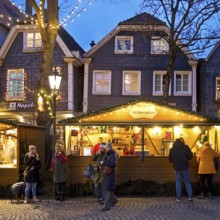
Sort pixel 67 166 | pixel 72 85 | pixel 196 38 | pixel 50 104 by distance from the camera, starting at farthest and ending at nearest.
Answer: pixel 72 85 < pixel 196 38 < pixel 50 104 < pixel 67 166

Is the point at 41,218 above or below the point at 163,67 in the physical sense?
below

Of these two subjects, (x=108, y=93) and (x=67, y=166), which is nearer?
(x=67, y=166)

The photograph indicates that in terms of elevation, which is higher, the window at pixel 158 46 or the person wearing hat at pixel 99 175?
the window at pixel 158 46

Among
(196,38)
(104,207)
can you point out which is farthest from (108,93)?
(104,207)

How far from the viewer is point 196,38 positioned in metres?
22.9

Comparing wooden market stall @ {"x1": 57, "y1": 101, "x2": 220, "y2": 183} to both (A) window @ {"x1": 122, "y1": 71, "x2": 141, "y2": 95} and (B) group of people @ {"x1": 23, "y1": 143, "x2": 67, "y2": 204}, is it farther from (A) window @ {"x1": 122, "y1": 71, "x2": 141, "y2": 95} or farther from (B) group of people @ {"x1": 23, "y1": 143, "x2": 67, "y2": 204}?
(A) window @ {"x1": 122, "y1": 71, "x2": 141, "y2": 95}

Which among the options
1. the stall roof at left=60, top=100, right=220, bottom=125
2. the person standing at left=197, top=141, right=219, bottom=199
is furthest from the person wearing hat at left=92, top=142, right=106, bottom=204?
the person standing at left=197, top=141, right=219, bottom=199

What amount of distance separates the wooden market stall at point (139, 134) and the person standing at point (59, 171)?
1164mm

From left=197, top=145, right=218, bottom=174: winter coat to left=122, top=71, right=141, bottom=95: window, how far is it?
16013mm

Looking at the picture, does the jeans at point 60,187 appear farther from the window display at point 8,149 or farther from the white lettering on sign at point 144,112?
the white lettering on sign at point 144,112

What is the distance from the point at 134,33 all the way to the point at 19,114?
29.4 feet

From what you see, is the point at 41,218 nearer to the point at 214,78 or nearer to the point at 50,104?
the point at 50,104

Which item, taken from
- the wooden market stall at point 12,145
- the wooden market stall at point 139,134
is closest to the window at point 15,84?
the wooden market stall at point 139,134

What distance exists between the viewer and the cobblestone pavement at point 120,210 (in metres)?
10.5
